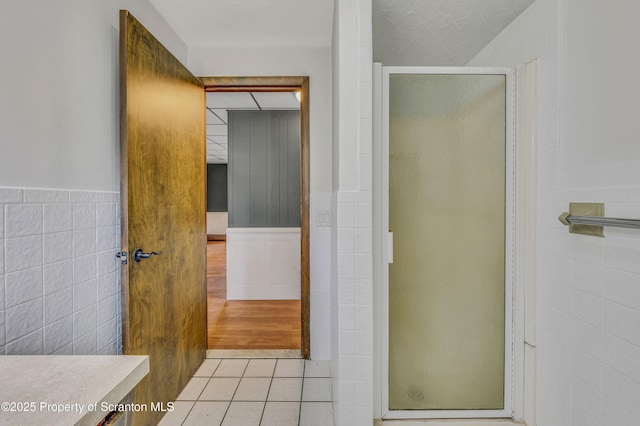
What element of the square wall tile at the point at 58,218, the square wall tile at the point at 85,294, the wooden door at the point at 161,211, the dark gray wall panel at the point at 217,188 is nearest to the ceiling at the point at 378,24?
the wooden door at the point at 161,211

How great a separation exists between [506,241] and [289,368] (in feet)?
5.36

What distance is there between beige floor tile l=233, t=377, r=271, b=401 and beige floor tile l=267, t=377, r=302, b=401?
0.13 feet

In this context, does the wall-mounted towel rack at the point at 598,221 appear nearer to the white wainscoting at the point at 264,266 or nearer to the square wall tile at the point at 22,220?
the square wall tile at the point at 22,220

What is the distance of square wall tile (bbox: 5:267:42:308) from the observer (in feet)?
3.26

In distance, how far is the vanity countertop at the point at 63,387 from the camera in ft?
1.81

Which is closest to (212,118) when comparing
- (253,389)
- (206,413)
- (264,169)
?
(264,169)

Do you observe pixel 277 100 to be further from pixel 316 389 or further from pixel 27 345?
pixel 27 345

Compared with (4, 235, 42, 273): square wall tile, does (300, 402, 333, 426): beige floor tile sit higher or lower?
lower

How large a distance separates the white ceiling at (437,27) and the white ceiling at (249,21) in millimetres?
459

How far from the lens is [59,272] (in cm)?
119

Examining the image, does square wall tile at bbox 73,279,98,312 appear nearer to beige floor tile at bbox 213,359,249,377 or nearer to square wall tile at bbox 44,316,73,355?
square wall tile at bbox 44,316,73,355

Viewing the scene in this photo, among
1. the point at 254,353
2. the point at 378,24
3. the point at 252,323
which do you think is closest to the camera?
the point at 378,24

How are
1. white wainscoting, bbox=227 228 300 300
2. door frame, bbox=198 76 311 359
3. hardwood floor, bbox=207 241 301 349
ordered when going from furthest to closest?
white wainscoting, bbox=227 228 300 300 → hardwood floor, bbox=207 241 301 349 → door frame, bbox=198 76 311 359

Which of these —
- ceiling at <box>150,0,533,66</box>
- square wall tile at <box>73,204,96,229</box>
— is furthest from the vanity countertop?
ceiling at <box>150,0,533,66</box>
